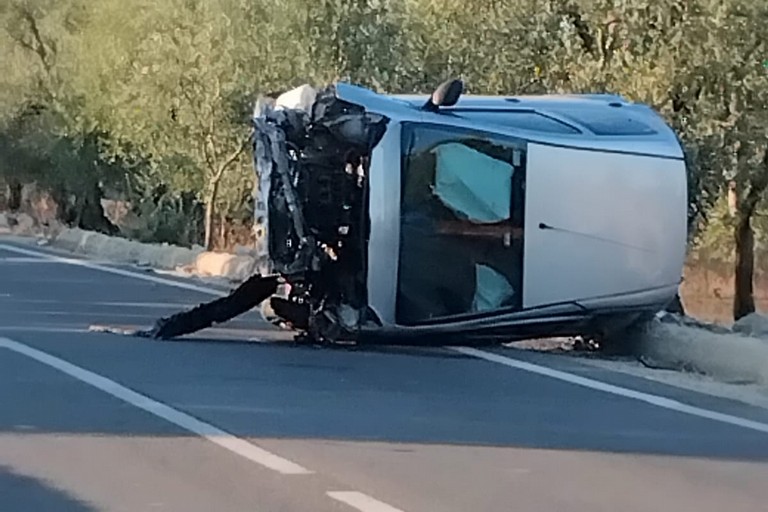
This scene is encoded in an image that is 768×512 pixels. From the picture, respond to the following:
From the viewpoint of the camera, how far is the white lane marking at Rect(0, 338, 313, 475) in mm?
10797

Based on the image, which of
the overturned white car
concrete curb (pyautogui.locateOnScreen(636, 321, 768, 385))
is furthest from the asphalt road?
concrete curb (pyautogui.locateOnScreen(636, 321, 768, 385))

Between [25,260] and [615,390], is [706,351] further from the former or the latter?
[25,260]

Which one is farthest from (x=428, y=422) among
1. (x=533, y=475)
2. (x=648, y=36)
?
(x=648, y=36)

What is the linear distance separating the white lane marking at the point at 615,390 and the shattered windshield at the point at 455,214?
753mm

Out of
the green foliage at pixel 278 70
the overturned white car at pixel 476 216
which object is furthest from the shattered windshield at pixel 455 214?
the green foliage at pixel 278 70

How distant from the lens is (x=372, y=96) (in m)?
17.5

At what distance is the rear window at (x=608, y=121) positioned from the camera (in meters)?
17.8

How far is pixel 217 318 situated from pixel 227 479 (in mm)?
8722

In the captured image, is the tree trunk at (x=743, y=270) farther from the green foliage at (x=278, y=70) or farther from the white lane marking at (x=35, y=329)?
the white lane marking at (x=35, y=329)

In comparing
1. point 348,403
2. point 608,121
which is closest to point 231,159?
point 608,121

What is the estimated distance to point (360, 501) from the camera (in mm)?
9688

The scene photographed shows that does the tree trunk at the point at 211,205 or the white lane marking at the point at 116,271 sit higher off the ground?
the tree trunk at the point at 211,205

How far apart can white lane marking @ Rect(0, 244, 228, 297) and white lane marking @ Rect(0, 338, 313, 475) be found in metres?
8.60

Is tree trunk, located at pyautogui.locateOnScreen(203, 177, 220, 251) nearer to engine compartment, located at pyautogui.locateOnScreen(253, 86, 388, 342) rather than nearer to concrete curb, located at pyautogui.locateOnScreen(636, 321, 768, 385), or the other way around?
engine compartment, located at pyautogui.locateOnScreen(253, 86, 388, 342)
